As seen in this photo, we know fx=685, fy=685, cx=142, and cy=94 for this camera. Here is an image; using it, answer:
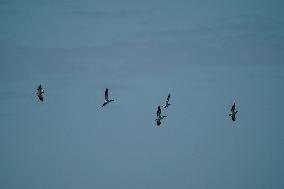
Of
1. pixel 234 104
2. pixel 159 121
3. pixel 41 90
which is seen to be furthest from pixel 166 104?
pixel 41 90

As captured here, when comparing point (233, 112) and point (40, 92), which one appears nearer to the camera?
point (40, 92)

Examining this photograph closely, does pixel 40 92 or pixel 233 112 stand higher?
pixel 40 92

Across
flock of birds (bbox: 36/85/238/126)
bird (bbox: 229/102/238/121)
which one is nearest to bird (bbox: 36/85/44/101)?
flock of birds (bbox: 36/85/238/126)

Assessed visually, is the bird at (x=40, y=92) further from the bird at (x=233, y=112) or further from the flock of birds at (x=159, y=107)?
the bird at (x=233, y=112)

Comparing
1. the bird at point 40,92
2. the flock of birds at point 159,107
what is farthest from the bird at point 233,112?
the bird at point 40,92

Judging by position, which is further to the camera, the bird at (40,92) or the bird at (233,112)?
the bird at (233,112)

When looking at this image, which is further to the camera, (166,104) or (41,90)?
(166,104)

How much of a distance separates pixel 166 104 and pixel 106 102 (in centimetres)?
1214

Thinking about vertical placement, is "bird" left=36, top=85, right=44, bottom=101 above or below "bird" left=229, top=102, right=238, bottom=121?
above

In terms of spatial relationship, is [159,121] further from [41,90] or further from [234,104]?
[41,90]

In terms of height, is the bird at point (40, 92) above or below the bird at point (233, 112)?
above

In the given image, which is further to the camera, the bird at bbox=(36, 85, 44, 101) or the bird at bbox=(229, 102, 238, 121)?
the bird at bbox=(229, 102, 238, 121)

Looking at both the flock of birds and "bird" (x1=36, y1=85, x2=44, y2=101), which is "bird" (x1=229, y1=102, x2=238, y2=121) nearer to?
the flock of birds

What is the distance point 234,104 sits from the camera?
129125mm
